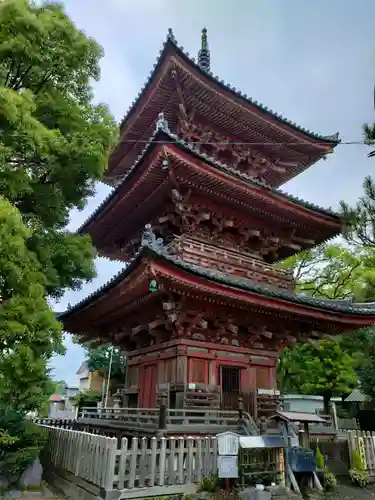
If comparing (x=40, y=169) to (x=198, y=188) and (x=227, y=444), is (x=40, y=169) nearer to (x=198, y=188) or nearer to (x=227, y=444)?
(x=198, y=188)

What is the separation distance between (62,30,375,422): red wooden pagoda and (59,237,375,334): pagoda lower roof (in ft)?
0.12

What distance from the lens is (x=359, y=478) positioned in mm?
10297

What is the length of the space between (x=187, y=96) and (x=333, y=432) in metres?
11.8

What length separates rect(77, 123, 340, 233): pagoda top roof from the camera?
1050 cm

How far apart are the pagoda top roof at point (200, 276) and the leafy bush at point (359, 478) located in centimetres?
437

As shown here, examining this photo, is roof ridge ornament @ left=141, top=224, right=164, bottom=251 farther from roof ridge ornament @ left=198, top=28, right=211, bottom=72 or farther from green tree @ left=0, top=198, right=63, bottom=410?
A: roof ridge ornament @ left=198, top=28, right=211, bottom=72

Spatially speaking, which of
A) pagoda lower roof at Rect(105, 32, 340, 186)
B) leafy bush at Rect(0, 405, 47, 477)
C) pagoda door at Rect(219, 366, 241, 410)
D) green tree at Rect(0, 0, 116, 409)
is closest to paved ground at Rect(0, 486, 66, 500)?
leafy bush at Rect(0, 405, 47, 477)

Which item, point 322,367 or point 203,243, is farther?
point 322,367

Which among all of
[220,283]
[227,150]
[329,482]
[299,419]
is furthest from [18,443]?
[227,150]

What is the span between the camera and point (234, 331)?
11.8m

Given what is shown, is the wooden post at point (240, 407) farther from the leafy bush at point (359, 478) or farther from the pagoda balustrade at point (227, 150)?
the pagoda balustrade at point (227, 150)

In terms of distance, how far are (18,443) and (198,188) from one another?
823cm

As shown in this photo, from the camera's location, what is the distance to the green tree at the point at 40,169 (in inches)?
283

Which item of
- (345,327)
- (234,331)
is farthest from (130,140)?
(345,327)
